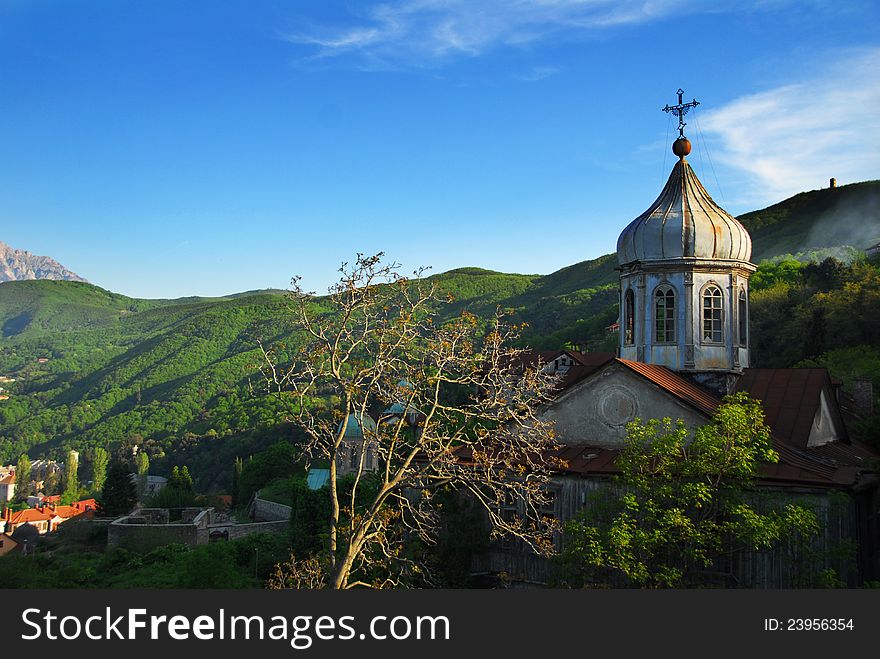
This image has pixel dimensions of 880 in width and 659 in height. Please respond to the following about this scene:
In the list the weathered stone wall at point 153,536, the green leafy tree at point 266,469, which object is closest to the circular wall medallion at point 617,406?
the weathered stone wall at point 153,536

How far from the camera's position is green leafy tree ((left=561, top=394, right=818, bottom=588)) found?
12.5 metres

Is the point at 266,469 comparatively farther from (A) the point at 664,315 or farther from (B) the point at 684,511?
(B) the point at 684,511

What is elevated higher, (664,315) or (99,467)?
(664,315)

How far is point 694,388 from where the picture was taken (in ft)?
61.3

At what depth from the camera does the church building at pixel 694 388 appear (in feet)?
48.5

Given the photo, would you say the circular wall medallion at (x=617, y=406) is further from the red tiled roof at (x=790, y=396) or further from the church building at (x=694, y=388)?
the red tiled roof at (x=790, y=396)

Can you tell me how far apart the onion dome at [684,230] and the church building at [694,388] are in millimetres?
28

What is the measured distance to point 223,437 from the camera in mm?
109688

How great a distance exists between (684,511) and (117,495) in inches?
2271

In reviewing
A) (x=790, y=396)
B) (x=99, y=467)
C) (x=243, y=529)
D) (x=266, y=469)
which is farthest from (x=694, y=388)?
(x=99, y=467)

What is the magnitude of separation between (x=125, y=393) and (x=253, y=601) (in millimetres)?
179172

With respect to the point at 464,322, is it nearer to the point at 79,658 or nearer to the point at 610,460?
the point at 610,460

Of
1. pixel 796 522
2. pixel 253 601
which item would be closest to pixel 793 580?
pixel 796 522

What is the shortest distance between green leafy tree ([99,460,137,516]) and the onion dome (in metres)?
53.0
